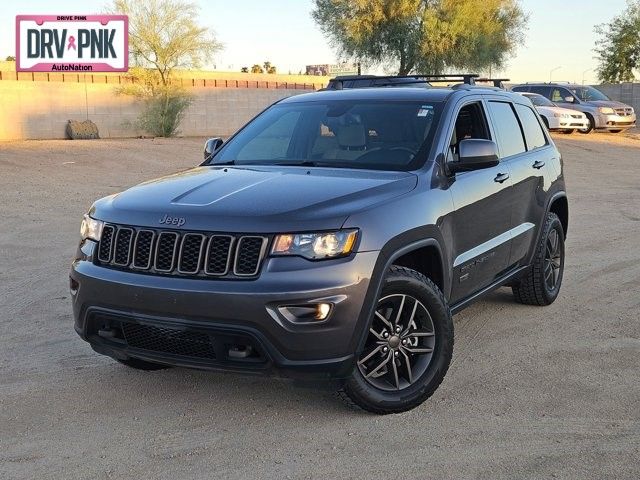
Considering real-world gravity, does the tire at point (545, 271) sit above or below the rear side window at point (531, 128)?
below

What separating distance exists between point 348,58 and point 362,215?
122ft

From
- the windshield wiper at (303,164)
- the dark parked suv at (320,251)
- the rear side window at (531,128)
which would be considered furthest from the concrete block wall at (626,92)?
the windshield wiper at (303,164)

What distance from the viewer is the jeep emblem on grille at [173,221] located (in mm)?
4289

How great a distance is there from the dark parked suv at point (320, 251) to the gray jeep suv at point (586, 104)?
26288 mm

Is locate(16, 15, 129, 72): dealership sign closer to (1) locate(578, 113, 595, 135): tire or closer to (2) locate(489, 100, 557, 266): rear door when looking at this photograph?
(1) locate(578, 113, 595, 135): tire

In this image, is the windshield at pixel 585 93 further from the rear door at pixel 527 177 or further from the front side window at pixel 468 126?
the front side window at pixel 468 126

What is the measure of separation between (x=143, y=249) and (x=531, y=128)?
4.03 m

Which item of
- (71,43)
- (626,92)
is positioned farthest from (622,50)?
(71,43)

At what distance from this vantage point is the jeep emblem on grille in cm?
429

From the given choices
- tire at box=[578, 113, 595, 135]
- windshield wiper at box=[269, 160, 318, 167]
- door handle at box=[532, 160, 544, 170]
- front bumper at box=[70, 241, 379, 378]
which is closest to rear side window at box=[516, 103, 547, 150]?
door handle at box=[532, 160, 544, 170]

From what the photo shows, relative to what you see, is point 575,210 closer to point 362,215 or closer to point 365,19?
point 362,215

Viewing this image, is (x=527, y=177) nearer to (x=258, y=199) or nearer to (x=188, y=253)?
(x=258, y=199)

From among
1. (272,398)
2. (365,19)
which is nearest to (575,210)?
(272,398)

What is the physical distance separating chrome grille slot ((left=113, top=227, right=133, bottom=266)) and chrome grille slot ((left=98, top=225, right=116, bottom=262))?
4 cm
